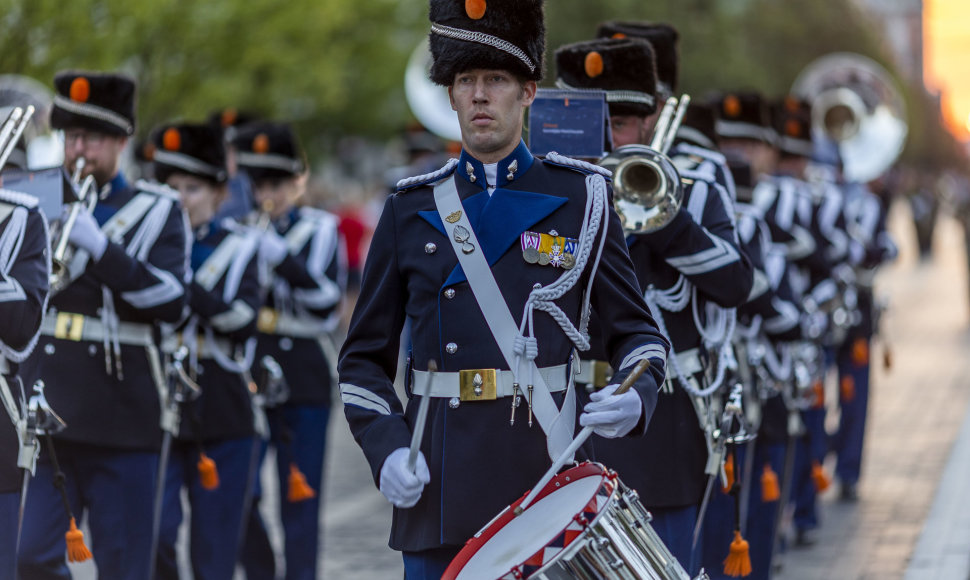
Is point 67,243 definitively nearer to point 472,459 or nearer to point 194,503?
point 194,503

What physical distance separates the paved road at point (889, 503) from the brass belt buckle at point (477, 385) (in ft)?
14.3

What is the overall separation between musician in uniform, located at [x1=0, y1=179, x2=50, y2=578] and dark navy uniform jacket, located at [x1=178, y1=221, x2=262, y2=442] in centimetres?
195

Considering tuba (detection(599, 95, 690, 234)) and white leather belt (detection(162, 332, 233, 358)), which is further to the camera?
white leather belt (detection(162, 332, 233, 358))

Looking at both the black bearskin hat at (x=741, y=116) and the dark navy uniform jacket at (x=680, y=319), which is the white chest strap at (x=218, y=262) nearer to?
the dark navy uniform jacket at (x=680, y=319)

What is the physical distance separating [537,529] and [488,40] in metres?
1.22

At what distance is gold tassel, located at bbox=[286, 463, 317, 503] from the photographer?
8.24 m

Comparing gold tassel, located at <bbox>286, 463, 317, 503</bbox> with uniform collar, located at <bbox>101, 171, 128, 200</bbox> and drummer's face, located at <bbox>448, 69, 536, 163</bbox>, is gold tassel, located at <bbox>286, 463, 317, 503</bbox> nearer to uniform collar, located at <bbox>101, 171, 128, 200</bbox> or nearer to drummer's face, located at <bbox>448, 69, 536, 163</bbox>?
uniform collar, located at <bbox>101, 171, 128, 200</bbox>

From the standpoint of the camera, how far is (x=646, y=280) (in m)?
5.81

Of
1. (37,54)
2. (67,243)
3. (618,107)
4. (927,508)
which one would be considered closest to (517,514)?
(618,107)

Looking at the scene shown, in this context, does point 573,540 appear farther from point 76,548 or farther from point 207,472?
point 207,472

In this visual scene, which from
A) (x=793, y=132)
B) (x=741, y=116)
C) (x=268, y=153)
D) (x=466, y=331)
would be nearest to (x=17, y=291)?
(x=466, y=331)

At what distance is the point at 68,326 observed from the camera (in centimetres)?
645

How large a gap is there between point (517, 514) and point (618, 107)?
232 centimetres

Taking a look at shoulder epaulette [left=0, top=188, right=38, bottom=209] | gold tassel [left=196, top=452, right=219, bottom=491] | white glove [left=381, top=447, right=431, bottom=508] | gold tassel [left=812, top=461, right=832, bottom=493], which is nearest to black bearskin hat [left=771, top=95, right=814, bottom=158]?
gold tassel [left=812, top=461, right=832, bottom=493]
